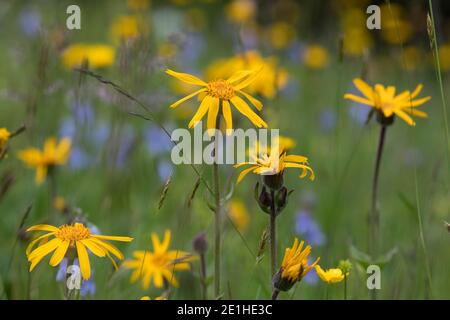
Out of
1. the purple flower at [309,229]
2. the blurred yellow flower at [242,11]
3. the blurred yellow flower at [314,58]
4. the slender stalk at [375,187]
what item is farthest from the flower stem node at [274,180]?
the blurred yellow flower at [242,11]

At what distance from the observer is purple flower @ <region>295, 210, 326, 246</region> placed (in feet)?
6.55

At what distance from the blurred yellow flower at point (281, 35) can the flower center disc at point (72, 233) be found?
292 centimetres

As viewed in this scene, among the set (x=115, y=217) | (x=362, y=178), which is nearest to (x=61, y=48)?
(x=115, y=217)

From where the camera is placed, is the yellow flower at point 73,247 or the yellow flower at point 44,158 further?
the yellow flower at point 44,158

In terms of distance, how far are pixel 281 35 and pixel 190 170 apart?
1.85 m

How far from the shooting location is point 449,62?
4.64 meters

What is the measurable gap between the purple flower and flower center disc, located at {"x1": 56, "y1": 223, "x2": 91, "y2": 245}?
32.3 inches

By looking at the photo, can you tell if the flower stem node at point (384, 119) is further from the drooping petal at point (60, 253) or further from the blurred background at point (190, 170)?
the drooping petal at point (60, 253)

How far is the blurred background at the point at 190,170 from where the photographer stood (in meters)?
1.66

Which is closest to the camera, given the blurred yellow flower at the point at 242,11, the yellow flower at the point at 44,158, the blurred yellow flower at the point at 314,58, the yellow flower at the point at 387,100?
the yellow flower at the point at 387,100

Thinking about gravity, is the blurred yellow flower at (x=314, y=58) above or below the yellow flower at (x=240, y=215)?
above

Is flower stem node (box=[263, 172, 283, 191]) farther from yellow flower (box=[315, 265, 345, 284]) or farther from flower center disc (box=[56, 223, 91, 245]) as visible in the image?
flower center disc (box=[56, 223, 91, 245])

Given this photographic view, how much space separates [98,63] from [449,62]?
273 centimetres
